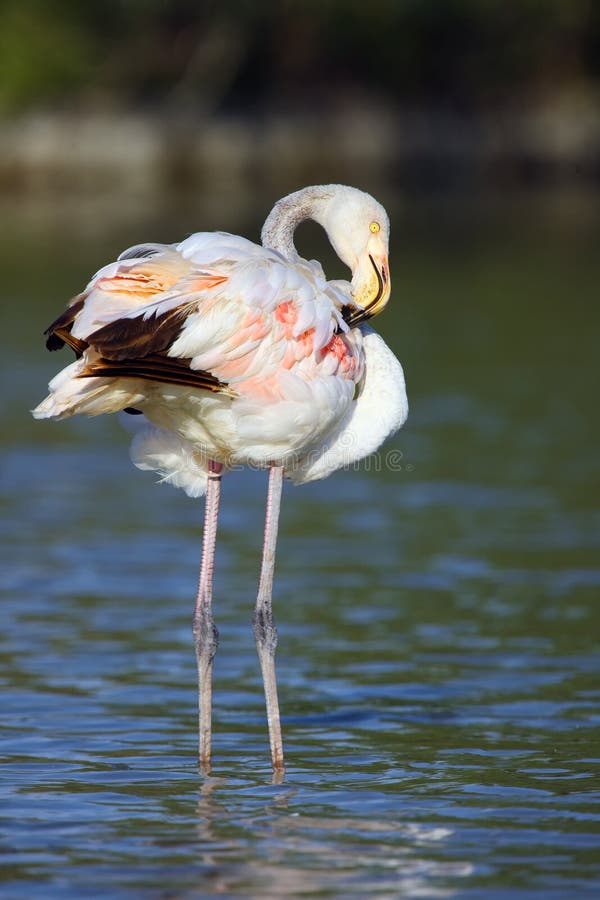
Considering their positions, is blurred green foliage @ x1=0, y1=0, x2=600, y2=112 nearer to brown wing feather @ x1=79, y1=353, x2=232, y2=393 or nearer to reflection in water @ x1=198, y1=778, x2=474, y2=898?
brown wing feather @ x1=79, y1=353, x2=232, y2=393

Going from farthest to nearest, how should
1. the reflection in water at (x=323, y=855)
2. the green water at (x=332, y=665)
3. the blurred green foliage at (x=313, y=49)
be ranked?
the blurred green foliage at (x=313, y=49)
the green water at (x=332, y=665)
the reflection in water at (x=323, y=855)

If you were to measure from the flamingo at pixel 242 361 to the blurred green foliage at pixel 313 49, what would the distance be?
38.1 meters

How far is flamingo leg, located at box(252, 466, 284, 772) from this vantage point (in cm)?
611

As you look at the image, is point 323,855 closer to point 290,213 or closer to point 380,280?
point 380,280

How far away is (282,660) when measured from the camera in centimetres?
A: 791

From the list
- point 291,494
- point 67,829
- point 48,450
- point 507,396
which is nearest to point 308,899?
point 67,829

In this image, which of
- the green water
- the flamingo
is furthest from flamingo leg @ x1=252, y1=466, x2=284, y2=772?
the green water

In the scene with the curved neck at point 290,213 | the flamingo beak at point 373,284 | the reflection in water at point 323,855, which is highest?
the curved neck at point 290,213

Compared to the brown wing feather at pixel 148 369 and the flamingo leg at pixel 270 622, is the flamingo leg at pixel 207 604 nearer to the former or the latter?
the flamingo leg at pixel 270 622

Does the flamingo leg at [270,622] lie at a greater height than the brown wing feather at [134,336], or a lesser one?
lesser

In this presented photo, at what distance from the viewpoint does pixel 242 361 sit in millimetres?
5797

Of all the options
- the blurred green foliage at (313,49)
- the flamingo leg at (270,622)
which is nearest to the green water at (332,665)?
the flamingo leg at (270,622)

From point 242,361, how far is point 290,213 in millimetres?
995

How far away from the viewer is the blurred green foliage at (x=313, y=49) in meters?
44.7
